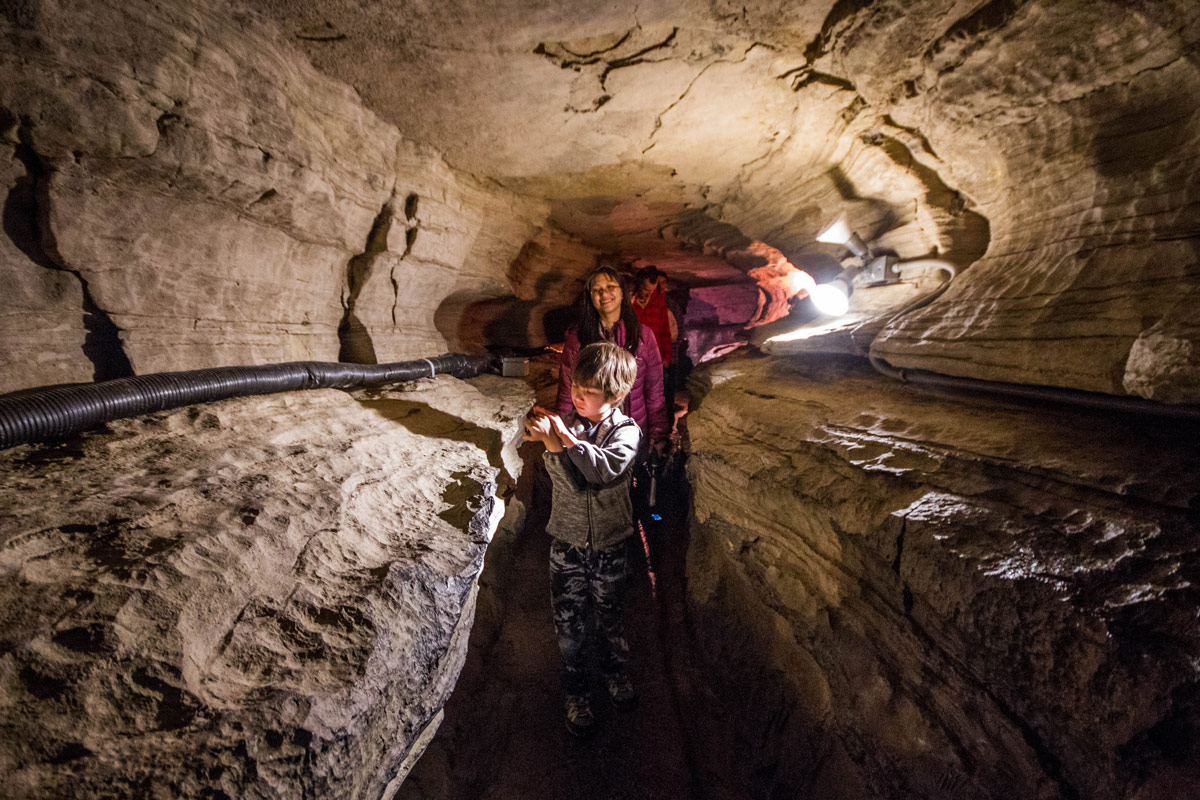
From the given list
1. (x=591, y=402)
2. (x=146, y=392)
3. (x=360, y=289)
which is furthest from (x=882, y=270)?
(x=146, y=392)

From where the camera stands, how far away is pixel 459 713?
310cm

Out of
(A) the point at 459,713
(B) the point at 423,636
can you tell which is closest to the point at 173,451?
(B) the point at 423,636

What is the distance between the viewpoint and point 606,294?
12.0ft

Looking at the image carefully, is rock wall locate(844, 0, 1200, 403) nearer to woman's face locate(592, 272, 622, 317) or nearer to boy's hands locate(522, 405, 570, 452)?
woman's face locate(592, 272, 622, 317)

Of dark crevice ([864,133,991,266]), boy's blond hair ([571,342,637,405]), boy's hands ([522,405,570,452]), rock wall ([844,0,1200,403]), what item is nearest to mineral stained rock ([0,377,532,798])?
boy's hands ([522,405,570,452])

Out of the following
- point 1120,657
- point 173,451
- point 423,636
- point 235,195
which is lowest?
point 423,636

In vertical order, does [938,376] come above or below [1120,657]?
above

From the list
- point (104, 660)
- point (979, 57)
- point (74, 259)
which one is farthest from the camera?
point (979, 57)

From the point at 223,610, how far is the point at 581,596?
6.22ft

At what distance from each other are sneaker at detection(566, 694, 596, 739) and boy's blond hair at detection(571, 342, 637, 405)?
7.09ft

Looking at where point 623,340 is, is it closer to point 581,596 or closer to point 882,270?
point 581,596

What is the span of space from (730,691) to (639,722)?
716 mm

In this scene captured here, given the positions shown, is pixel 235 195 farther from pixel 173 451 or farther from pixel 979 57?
pixel 979 57

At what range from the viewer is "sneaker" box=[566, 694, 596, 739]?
9.57ft
